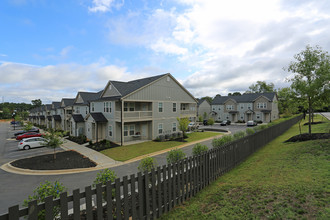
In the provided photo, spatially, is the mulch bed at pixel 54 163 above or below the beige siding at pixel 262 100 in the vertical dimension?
below

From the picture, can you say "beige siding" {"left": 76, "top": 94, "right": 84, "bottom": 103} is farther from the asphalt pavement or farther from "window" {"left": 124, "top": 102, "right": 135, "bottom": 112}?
the asphalt pavement

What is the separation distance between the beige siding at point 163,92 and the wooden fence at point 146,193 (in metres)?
16.0

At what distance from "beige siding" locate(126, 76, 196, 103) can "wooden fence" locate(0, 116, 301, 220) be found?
16.0 m

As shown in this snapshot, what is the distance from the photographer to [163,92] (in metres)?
26.2

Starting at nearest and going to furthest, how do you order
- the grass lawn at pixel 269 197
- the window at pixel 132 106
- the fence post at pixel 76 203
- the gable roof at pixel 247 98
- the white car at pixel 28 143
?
1. the fence post at pixel 76 203
2. the grass lawn at pixel 269 197
3. the white car at pixel 28 143
4. the window at pixel 132 106
5. the gable roof at pixel 247 98

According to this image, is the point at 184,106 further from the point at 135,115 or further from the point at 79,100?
the point at 79,100

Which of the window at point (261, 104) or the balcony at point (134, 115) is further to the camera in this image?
the window at point (261, 104)

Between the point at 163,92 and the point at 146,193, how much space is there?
2196 centimetres

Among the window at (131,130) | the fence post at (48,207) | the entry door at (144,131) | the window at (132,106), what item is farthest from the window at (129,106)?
the fence post at (48,207)

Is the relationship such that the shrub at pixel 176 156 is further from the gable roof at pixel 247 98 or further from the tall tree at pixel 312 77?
the gable roof at pixel 247 98

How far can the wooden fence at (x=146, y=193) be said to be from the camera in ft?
11.2

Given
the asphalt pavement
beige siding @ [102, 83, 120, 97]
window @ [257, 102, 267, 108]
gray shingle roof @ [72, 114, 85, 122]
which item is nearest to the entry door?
beige siding @ [102, 83, 120, 97]

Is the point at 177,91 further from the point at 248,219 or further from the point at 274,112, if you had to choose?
the point at 274,112

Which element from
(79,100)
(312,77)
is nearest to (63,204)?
(312,77)
